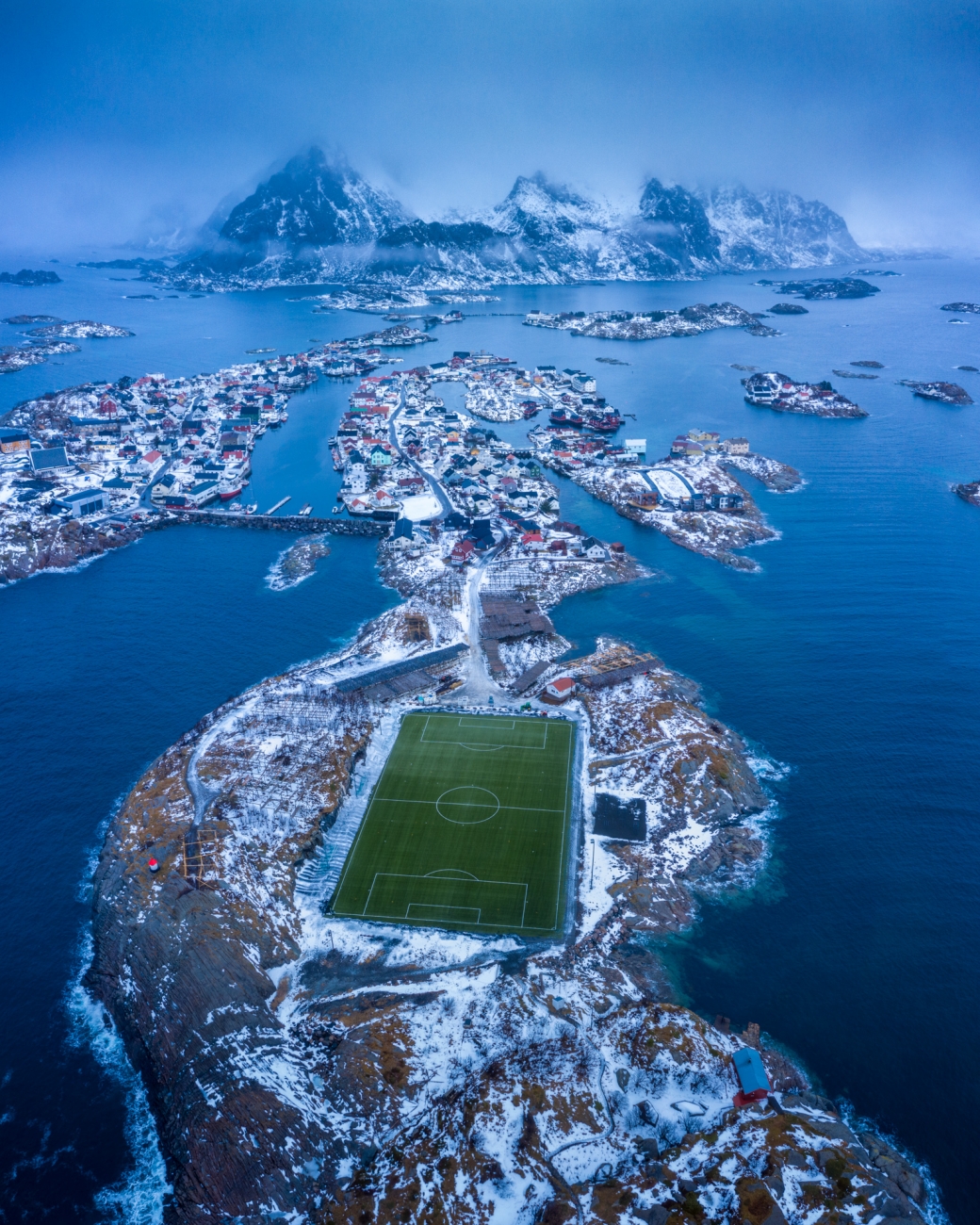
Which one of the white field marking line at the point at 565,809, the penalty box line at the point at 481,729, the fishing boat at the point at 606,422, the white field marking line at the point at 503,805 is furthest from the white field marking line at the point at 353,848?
the fishing boat at the point at 606,422

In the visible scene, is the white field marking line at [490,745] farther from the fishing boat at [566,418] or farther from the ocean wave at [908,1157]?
the fishing boat at [566,418]

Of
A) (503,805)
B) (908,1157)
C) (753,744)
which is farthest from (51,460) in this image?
(908,1157)

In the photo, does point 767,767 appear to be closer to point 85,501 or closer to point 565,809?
point 565,809

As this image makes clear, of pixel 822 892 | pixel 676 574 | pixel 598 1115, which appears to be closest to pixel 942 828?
pixel 822 892

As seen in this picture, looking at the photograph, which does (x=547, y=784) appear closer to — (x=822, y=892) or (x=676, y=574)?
(x=822, y=892)

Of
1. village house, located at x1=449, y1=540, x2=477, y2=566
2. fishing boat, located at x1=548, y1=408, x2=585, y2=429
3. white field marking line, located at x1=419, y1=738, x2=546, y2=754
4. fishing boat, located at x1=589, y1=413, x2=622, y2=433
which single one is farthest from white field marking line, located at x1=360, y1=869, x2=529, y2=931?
fishing boat, located at x1=548, y1=408, x2=585, y2=429
